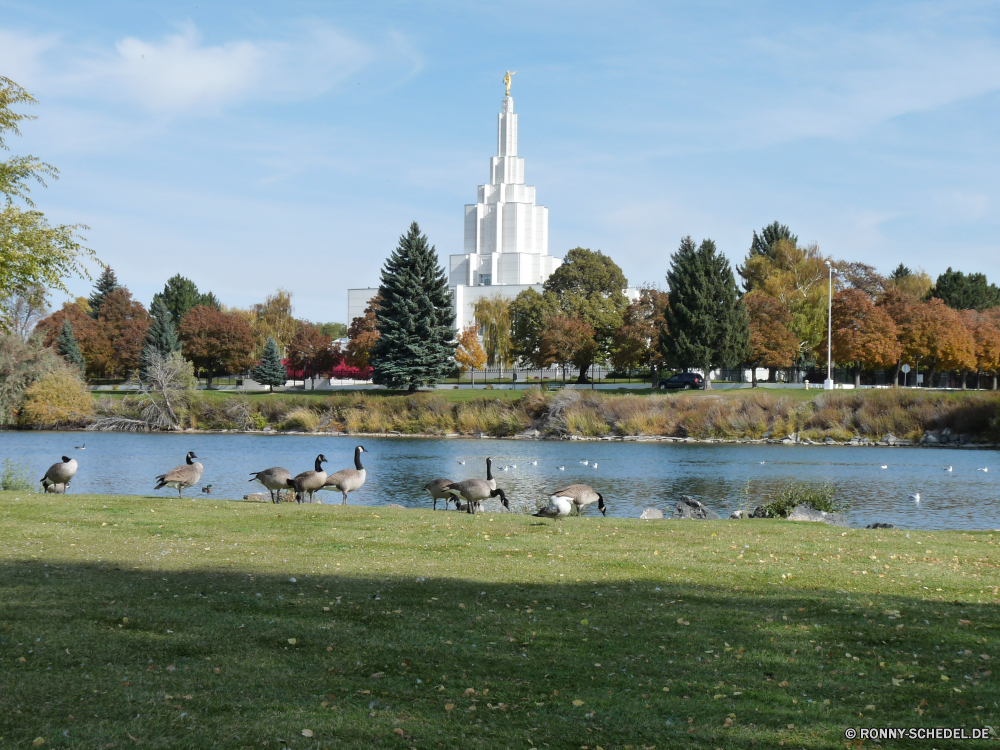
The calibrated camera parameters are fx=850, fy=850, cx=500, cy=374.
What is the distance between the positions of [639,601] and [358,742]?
4.50 m

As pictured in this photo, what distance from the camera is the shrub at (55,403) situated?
62.6 meters

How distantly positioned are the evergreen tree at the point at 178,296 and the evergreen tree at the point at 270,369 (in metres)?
27.2

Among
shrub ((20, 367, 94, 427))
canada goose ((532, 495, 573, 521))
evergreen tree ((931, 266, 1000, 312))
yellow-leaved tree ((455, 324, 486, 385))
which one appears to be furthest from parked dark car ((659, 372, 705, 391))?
canada goose ((532, 495, 573, 521))

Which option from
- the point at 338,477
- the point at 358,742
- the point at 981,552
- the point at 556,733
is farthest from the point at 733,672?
the point at 338,477

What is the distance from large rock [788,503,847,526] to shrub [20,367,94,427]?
188 ft

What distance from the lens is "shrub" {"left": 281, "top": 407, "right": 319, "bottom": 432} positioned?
6341 centimetres

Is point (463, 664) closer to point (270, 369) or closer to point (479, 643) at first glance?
point (479, 643)

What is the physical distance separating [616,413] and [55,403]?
136 ft

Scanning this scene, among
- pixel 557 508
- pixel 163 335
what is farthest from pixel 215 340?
pixel 557 508

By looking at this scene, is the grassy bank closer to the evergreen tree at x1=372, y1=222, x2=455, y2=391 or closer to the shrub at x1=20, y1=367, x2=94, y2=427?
the shrub at x1=20, y1=367, x2=94, y2=427

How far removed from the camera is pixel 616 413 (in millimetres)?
59156

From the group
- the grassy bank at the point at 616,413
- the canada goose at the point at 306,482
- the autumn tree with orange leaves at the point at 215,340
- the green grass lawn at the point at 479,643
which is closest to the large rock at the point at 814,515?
the green grass lawn at the point at 479,643

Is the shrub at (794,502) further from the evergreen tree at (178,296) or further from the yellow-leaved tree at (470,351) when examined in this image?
the evergreen tree at (178,296)

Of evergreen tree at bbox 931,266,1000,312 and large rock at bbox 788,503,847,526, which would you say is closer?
large rock at bbox 788,503,847,526
